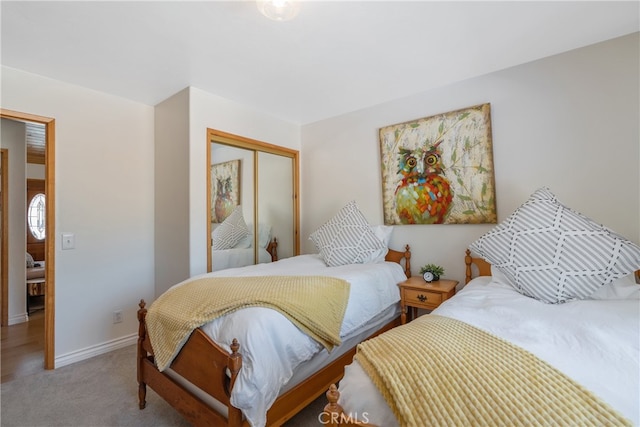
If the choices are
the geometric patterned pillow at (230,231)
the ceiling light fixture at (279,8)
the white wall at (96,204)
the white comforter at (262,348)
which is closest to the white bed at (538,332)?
the white comforter at (262,348)

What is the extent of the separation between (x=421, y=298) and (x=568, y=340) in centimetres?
129

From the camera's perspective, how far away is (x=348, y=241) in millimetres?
2676

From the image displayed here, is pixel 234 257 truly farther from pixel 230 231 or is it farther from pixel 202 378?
pixel 202 378

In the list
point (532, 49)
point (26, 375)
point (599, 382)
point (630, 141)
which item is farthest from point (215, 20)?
point (26, 375)

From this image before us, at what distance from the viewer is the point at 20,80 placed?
228 cm

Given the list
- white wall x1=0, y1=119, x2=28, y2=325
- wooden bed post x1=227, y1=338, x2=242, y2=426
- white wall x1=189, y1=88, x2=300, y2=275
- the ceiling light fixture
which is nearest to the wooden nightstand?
wooden bed post x1=227, y1=338, x2=242, y2=426

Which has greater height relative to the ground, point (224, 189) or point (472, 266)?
point (224, 189)

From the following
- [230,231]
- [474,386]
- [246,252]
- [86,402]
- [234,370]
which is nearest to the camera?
[474,386]

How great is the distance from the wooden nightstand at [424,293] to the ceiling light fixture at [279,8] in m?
2.09

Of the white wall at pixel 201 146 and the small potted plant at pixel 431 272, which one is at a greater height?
the white wall at pixel 201 146

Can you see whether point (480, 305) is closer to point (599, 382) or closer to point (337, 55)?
point (599, 382)

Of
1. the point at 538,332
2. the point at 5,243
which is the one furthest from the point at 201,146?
the point at 5,243

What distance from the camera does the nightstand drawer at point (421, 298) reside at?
2261mm

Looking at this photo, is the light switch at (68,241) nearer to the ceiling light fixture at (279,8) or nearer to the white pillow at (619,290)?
the ceiling light fixture at (279,8)
